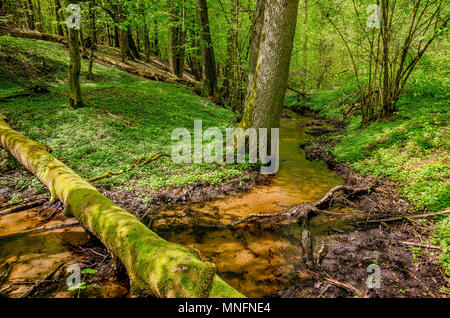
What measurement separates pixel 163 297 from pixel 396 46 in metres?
9.67

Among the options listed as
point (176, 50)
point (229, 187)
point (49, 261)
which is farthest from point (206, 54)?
point (49, 261)

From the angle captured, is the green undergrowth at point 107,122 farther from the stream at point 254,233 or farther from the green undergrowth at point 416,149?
the green undergrowth at point 416,149

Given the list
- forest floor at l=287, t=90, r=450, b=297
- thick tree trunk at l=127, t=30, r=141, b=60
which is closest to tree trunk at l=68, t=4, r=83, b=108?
forest floor at l=287, t=90, r=450, b=297

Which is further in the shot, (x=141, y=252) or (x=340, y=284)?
(x=340, y=284)

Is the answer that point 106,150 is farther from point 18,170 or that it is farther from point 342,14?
point 342,14

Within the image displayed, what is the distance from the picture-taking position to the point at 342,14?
28.8 ft

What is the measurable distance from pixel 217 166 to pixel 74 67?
5.98m

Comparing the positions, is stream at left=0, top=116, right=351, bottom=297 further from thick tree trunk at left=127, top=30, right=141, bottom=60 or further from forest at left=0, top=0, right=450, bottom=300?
thick tree trunk at left=127, top=30, right=141, bottom=60

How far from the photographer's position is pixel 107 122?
7.84 metres

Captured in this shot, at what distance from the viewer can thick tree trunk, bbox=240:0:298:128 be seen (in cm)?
522

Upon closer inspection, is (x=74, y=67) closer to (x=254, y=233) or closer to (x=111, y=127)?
(x=111, y=127)

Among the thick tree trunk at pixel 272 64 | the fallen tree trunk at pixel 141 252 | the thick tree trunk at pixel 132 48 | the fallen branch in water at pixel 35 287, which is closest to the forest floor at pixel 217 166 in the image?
the fallen branch in water at pixel 35 287

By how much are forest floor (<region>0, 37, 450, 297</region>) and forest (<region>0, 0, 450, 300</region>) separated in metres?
0.03
